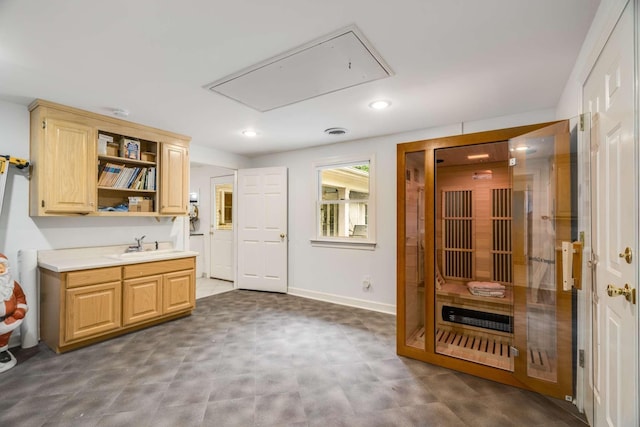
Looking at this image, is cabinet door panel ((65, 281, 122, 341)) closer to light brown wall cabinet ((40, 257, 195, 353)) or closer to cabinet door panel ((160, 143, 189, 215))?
light brown wall cabinet ((40, 257, 195, 353))

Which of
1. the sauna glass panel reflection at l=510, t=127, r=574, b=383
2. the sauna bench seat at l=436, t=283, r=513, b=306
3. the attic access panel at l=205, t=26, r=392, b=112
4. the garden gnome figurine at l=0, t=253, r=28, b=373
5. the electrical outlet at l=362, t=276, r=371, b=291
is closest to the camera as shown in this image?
the attic access panel at l=205, t=26, r=392, b=112

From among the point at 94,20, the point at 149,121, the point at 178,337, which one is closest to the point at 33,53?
the point at 94,20

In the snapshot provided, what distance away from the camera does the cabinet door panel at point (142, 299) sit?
121 inches

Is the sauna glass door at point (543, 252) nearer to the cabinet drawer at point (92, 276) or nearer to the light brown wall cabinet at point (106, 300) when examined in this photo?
the light brown wall cabinet at point (106, 300)

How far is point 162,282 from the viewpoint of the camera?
3391mm

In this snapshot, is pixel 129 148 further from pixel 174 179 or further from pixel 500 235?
pixel 500 235

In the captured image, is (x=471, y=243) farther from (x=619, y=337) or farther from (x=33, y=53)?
(x=33, y=53)

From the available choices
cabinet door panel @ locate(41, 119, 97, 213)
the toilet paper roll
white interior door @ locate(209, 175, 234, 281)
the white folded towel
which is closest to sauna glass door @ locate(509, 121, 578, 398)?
the white folded towel

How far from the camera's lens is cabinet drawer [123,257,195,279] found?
3.10 m

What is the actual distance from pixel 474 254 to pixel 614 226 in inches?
90.5

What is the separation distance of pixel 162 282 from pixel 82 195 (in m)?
1.22

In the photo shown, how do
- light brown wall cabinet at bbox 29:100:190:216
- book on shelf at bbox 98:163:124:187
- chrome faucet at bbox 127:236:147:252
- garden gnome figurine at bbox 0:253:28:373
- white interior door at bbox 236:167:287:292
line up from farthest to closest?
white interior door at bbox 236:167:287:292
chrome faucet at bbox 127:236:147:252
book on shelf at bbox 98:163:124:187
light brown wall cabinet at bbox 29:100:190:216
garden gnome figurine at bbox 0:253:28:373

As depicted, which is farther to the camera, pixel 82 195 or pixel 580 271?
pixel 82 195

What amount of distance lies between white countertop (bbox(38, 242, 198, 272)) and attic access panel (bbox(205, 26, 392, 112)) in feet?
6.60
